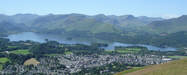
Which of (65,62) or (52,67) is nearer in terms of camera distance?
(52,67)

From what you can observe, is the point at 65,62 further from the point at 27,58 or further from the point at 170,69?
the point at 170,69

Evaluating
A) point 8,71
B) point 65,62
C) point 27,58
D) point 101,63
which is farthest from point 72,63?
point 8,71

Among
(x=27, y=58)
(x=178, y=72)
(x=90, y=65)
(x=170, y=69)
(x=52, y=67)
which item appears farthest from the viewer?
(x=27, y=58)

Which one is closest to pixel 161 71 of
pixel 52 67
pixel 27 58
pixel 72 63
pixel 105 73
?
pixel 105 73

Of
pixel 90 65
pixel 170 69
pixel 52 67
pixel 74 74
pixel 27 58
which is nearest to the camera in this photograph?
pixel 170 69

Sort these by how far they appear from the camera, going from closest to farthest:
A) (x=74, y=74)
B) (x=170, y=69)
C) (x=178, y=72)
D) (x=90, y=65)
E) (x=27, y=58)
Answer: (x=178, y=72), (x=170, y=69), (x=74, y=74), (x=90, y=65), (x=27, y=58)

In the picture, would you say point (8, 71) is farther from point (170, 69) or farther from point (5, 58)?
point (170, 69)

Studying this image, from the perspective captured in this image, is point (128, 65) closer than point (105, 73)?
No

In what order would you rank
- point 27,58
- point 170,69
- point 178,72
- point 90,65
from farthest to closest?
point 27,58
point 90,65
point 170,69
point 178,72
